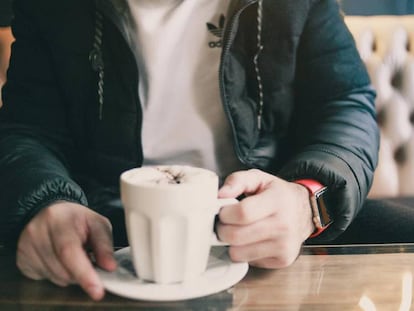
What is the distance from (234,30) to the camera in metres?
0.90

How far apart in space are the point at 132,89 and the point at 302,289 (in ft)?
1.57

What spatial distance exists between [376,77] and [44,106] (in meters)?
0.91

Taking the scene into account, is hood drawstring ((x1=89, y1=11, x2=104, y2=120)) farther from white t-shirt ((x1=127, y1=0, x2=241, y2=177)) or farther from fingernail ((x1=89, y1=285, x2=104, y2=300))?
fingernail ((x1=89, y1=285, x2=104, y2=300))

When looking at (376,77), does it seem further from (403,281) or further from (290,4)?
(403,281)

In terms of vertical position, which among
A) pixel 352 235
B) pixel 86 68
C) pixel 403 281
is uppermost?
pixel 86 68

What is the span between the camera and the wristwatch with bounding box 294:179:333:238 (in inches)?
28.1

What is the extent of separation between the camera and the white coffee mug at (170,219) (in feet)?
1.67

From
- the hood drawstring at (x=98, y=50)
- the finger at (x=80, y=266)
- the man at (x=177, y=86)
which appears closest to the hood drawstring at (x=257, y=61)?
the man at (x=177, y=86)

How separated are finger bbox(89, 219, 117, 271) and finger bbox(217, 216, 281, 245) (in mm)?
118

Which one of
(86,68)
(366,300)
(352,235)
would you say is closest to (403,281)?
(366,300)

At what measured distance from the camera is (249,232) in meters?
0.59

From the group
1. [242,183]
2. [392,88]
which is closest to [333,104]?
[242,183]

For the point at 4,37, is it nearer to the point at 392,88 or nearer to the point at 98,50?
the point at 98,50

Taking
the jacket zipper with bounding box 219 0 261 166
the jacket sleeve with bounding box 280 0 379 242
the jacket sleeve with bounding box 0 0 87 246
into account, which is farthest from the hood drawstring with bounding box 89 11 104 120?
the jacket sleeve with bounding box 280 0 379 242
